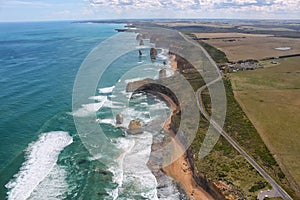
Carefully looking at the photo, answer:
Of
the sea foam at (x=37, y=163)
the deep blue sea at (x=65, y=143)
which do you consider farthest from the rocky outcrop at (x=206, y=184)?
the sea foam at (x=37, y=163)

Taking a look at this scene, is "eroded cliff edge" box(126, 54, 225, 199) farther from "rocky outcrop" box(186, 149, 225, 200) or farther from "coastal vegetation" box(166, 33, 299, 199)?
"coastal vegetation" box(166, 33, 299, 199)

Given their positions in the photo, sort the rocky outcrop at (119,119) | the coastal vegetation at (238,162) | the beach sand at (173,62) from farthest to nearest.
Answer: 1. the beach sand at (173,62)
2. the rocky outcrop at (119,119)
3. the coastal vegetation at (238,162)

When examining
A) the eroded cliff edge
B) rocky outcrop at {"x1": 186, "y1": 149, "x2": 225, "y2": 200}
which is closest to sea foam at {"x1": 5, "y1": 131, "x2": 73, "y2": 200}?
the eroded cliff edge

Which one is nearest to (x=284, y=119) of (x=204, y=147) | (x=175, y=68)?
(x=204, y=147)

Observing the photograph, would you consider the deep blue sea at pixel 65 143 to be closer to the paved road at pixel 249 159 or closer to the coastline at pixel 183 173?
the coastline at pixel 183 173

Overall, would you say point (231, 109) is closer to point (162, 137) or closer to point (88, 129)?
point (162, 137)

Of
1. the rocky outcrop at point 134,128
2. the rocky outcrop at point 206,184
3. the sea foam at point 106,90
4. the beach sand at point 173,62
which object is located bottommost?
the rocky outcrop at point 206,184
